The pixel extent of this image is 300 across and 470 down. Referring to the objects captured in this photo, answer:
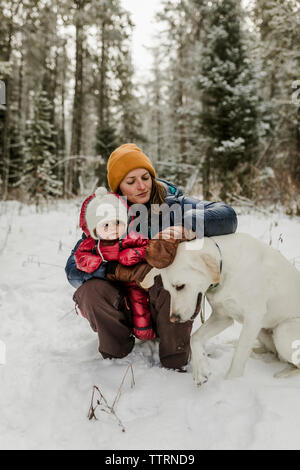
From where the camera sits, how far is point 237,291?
182 cm

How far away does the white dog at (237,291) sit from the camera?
1724 millimetres

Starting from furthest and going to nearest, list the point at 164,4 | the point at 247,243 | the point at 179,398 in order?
the point at 164,4 < the point at 247,243 < the point at 179,398

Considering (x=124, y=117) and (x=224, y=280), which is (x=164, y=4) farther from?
(x=224, y=280)

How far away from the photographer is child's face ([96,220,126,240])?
83.7 inches

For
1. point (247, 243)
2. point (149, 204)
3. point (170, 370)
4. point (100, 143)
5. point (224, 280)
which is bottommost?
point (170, 370)

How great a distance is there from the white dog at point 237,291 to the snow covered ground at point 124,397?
176 millimetres

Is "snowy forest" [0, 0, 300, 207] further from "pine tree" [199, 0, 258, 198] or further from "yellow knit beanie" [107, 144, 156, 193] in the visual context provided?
"yellow knit beanie" [107, 144, 156, 193]

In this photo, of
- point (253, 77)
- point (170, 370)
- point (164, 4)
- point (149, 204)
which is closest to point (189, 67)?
point (164, 4)

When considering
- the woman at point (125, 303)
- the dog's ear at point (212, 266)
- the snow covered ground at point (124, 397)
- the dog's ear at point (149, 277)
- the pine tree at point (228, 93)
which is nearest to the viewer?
the snow covered ground at point (124, 397)

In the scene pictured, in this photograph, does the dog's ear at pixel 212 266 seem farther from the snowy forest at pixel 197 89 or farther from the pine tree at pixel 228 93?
the pine tree at pixel 228 93

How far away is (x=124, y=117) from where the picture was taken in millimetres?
16859

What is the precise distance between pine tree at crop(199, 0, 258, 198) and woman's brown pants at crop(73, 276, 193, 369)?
709 centimetres

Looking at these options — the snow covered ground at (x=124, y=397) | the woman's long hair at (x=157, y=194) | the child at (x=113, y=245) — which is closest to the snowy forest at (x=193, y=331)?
the snow covered ground at (x=124, y=397)

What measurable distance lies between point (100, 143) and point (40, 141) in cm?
293
